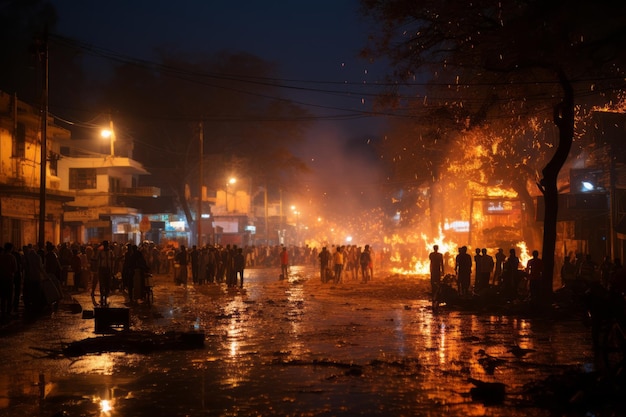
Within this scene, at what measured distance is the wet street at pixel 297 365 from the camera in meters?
8.05

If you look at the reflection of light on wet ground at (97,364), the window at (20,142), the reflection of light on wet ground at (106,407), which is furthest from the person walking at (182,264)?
the reflection of light on wet ground at (106,407)

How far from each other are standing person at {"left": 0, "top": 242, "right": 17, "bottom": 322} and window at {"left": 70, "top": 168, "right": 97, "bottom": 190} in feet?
99.6

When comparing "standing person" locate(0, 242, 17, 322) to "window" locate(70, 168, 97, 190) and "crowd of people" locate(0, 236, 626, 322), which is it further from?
"window" locate(70, 168, 97, 190)

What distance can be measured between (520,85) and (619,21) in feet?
19.9

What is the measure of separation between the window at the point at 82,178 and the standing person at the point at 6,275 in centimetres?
3037

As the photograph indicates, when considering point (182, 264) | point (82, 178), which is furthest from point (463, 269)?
point (82, 178)

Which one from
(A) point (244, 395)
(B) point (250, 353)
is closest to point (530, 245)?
(B) point (250, 353)

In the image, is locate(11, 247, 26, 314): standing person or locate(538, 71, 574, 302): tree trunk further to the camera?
locate(538, 71, 574, 302): tree trunk

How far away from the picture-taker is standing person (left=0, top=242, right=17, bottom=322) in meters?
16.6

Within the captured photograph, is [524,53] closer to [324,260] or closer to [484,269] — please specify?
[484,269]

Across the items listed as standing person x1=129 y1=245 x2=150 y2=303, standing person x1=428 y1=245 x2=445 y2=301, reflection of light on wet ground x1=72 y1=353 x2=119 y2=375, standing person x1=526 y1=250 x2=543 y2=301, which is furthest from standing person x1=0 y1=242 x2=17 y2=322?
standing person x1=526 y1=250 x2=543 y2=301

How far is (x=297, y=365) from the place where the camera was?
10734mm

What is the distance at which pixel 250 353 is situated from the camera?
39.4 feet

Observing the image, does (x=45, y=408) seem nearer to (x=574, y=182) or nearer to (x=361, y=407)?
(x=361, y=407)
